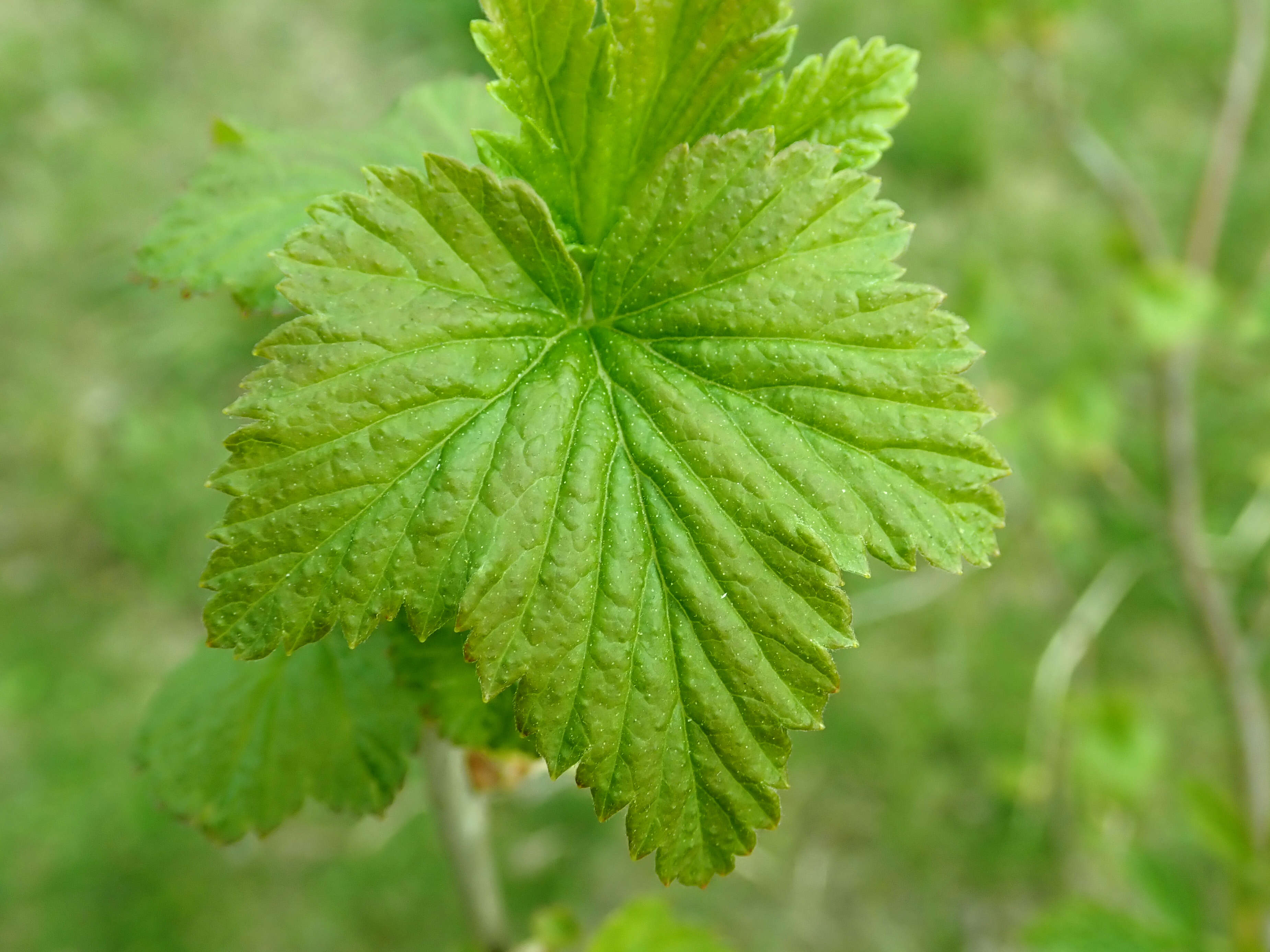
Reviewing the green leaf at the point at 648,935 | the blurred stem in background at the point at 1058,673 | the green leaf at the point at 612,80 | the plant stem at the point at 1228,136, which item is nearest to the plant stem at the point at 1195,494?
the plant stem at the point at 1228,136

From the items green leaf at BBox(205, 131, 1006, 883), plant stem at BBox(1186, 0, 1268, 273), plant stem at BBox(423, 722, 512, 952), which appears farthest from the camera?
plant stem at BBox(1186, 0, 1268, 273)

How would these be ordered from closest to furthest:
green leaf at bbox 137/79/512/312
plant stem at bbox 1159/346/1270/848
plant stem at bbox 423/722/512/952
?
green leaf at bbox 137/79/512/312, plant stem at bbox 423/722/512/952, plant stem at bbox 1159/346/1270/848

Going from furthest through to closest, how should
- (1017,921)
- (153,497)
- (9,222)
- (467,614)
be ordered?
(9,222)
(153,497)
(1017,921)
(467,614)

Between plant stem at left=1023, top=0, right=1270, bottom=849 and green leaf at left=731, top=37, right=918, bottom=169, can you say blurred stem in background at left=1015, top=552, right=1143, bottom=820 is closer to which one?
plant stem at left=1023, top=0, right=1270, bottom=849

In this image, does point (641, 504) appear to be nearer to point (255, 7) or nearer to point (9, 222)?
point (9, 222)

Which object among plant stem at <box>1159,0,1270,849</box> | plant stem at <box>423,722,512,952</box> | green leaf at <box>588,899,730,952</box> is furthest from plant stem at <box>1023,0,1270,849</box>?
plant stem at <box>423,722,512,952</box>

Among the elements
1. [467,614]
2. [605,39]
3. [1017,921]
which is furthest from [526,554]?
[1017,921]
